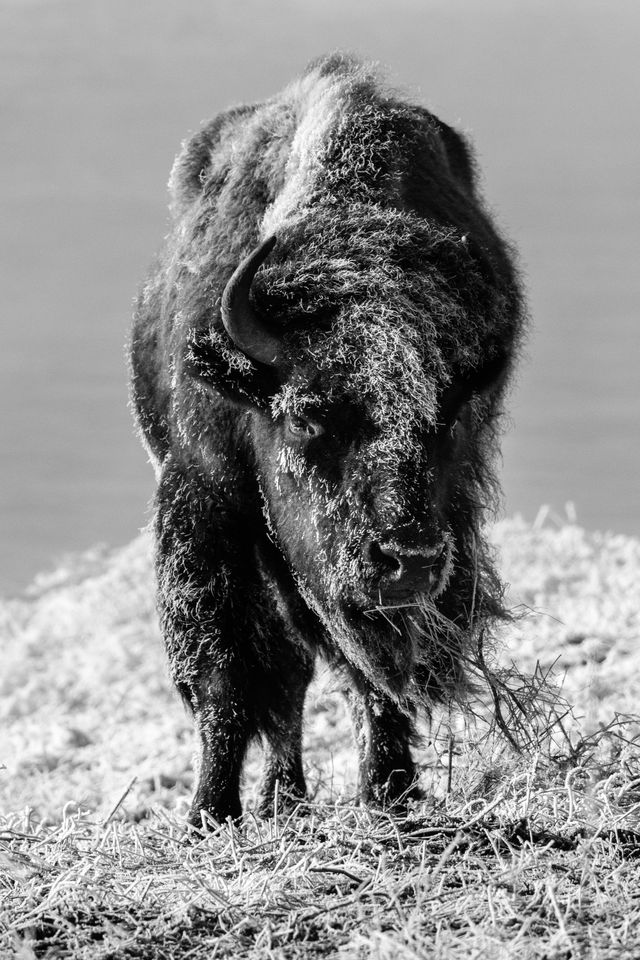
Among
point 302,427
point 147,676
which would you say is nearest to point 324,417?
point 302,427

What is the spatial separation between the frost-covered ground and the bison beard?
51 centimetres

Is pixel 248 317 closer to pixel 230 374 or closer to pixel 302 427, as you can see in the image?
pixel 230 374

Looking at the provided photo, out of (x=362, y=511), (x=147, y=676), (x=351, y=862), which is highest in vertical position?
(x=147, y=676)

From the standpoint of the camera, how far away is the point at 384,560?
443 centimetres

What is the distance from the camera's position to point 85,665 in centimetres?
1041

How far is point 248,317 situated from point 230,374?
32cm

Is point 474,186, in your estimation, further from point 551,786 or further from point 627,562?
point 627,562

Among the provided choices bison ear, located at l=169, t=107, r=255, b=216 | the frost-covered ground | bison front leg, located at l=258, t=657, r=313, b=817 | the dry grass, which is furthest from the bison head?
bison ear, located at l=169, t=107, r=255, b=216

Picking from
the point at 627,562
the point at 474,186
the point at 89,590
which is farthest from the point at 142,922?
the point at 89,590

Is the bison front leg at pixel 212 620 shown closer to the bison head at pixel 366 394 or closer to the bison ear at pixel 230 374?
the bison head at pixel 366 394

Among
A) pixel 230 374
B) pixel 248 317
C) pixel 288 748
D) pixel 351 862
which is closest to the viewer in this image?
pixel 351 862

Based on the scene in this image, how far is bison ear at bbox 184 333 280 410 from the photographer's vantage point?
15.8ft

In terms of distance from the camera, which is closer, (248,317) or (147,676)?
(248,317)

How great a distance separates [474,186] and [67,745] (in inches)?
181
